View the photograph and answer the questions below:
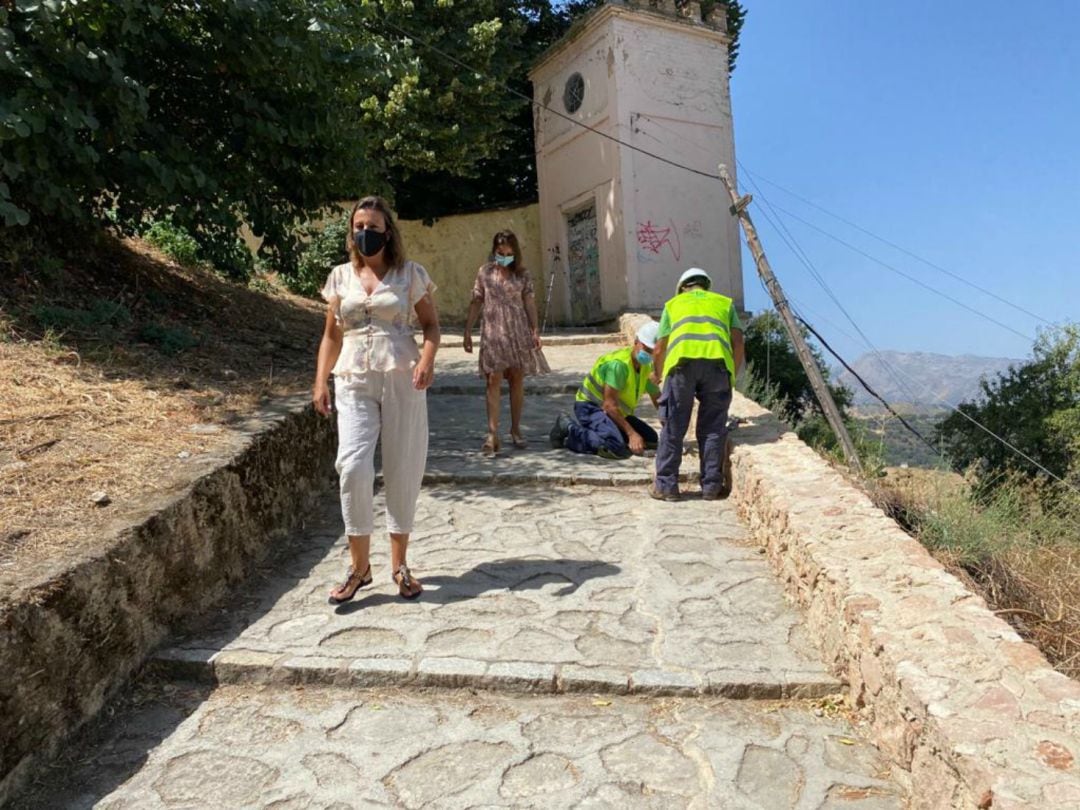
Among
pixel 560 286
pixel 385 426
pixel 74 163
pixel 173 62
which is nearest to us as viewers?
pixel 385 426

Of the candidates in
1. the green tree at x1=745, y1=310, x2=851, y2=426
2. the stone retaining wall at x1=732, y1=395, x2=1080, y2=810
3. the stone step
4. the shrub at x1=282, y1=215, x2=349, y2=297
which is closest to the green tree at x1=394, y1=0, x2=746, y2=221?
the shrub at x1=282, y1=215, x2=349, y2=297

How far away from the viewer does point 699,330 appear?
17.1 ft

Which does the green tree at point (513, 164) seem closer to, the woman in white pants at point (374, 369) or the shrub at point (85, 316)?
the shrub at point (85, 316)

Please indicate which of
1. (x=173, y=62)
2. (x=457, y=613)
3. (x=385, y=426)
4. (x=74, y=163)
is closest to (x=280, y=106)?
(x=173, y=62)

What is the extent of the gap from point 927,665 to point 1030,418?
647 inches

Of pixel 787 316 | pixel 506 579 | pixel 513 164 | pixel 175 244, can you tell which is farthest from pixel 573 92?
pixel 506 579

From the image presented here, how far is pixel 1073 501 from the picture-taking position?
916cm

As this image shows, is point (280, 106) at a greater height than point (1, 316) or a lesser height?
greater

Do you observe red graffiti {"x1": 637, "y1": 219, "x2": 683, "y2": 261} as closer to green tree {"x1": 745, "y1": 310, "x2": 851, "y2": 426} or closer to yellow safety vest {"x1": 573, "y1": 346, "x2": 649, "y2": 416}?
green tree {"x1": 745, "y1": 310, "x2": 851, "y2": 426}

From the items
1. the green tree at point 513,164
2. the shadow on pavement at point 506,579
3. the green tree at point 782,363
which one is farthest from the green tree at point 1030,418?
the shadow on pavement at point 506,579

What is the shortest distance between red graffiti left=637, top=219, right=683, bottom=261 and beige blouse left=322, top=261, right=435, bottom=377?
12207mm

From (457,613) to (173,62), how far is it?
5818 millimetres

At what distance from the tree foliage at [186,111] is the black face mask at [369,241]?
283cm

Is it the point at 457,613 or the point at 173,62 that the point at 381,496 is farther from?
the point at 173,62
